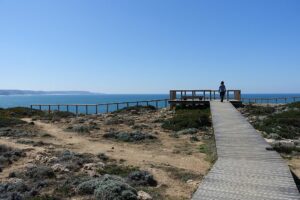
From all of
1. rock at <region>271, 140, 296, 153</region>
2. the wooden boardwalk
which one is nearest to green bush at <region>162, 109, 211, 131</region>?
rock at <region>271, 140, 296, 153</region>

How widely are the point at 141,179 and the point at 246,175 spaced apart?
3168mm

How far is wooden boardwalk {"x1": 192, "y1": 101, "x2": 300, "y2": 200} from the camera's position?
23.7 ft

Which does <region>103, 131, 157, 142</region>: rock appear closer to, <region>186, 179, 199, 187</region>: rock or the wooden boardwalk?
the wooden boardwalk

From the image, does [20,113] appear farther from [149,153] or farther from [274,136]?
[274,136]

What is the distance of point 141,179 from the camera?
10.3 m

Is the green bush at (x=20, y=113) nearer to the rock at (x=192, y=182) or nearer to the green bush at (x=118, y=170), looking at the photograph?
the green bush at (x=118, y=170)

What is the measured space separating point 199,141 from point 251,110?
1337 cm

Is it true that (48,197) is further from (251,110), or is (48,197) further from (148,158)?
(251,110)

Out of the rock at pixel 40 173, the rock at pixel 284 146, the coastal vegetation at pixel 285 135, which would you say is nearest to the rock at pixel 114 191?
the rock at pixel 40 173

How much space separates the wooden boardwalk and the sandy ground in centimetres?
107

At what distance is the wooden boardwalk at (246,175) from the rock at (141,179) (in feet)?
6.50

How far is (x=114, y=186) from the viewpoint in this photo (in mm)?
8852

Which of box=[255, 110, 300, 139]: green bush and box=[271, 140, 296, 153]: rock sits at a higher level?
box=[255, 110, 300, 139]: green bush

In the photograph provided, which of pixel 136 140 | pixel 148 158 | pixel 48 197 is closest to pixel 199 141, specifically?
pixel 136 140
